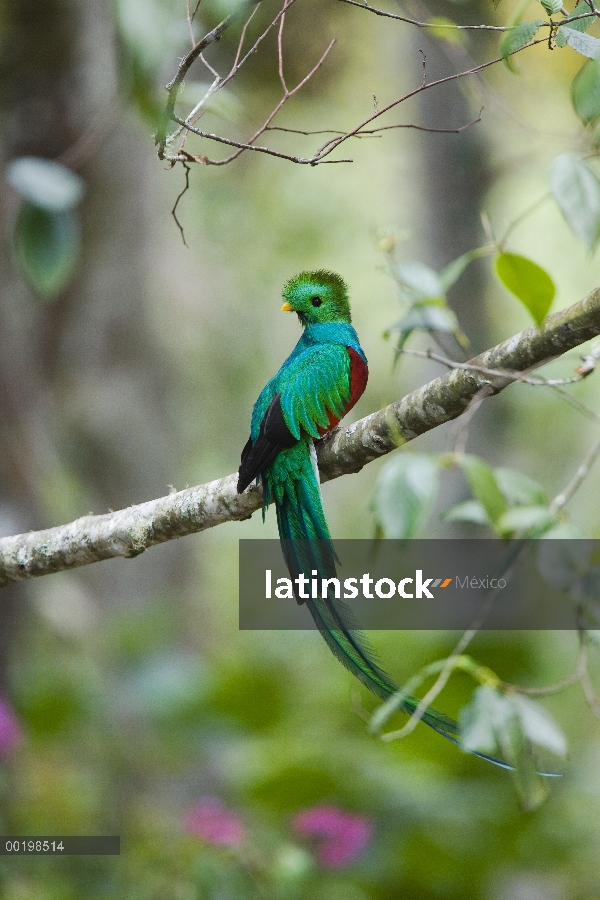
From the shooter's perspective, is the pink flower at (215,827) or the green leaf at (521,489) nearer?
the green leaf at (521,489)

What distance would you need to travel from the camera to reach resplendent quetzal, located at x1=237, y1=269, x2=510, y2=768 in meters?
1.68

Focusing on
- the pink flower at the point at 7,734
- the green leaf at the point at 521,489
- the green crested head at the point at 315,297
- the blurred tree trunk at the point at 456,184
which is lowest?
the pink flower at the point at 7,734

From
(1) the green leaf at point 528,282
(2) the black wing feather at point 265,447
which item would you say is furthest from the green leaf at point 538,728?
(2) the black wing feather at point 265,447

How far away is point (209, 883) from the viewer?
2049 millimetres

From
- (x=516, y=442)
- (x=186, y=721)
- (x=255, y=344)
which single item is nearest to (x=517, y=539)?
(x=186, y=721)

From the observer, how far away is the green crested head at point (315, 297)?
7.02ft

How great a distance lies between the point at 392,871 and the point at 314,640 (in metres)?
1.59

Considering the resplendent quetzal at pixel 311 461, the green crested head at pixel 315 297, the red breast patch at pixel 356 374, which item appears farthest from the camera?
the green crested head at pixel 315 297

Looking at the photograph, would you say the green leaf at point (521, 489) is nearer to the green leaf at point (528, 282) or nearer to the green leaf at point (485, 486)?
the green leaf at point (485, 486)

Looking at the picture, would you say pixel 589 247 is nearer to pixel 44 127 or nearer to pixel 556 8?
pixel 556 8

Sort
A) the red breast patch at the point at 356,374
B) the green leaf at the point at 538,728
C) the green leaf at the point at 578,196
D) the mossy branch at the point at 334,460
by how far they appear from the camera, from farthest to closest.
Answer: the red breast patch at the point at 356,374 < the mossy branch at the point at 334,460 < the green leaf at the point at 538,728 < the green leaf at the point at 578,196

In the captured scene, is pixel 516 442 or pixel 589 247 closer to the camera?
pixel 589 247

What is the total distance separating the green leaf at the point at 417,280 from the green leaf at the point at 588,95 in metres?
0.30

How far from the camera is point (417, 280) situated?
1276mm
